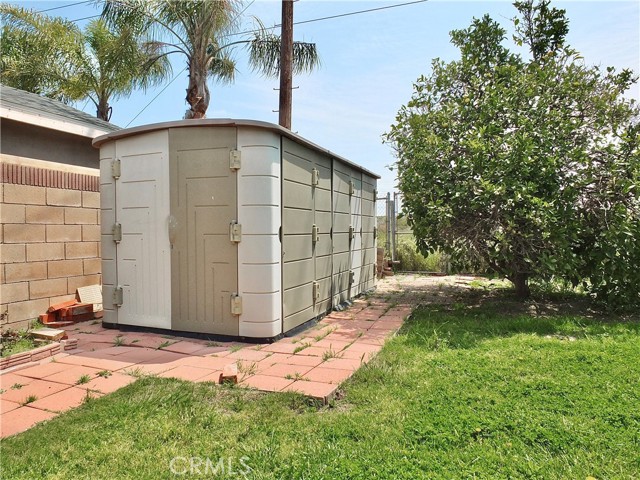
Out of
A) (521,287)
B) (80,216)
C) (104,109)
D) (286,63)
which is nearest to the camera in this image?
(80,216)

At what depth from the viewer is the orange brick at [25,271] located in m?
4.80

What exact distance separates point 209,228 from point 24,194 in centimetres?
240

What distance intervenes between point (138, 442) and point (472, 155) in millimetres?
4563

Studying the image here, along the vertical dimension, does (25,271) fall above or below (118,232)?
below

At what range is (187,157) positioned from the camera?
442cm

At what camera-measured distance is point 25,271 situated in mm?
4973

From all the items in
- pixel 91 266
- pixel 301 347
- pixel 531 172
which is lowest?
pixel 301 347

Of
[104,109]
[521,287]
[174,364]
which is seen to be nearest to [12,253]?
[174,364]

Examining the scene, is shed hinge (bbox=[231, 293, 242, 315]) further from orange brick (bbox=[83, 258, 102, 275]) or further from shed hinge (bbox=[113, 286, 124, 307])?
orange brick (bbox=[83, 258, 102, 275])

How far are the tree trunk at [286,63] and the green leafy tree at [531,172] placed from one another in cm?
305

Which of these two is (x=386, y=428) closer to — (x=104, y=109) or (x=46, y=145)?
(x=46, y=145)

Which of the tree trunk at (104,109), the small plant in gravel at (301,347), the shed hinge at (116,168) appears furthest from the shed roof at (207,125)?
the tree trunk at (104,109)

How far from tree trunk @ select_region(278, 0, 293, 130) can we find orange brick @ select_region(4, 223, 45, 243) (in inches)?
185

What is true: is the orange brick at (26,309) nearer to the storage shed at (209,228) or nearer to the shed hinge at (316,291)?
the storage shed at (209,228)
